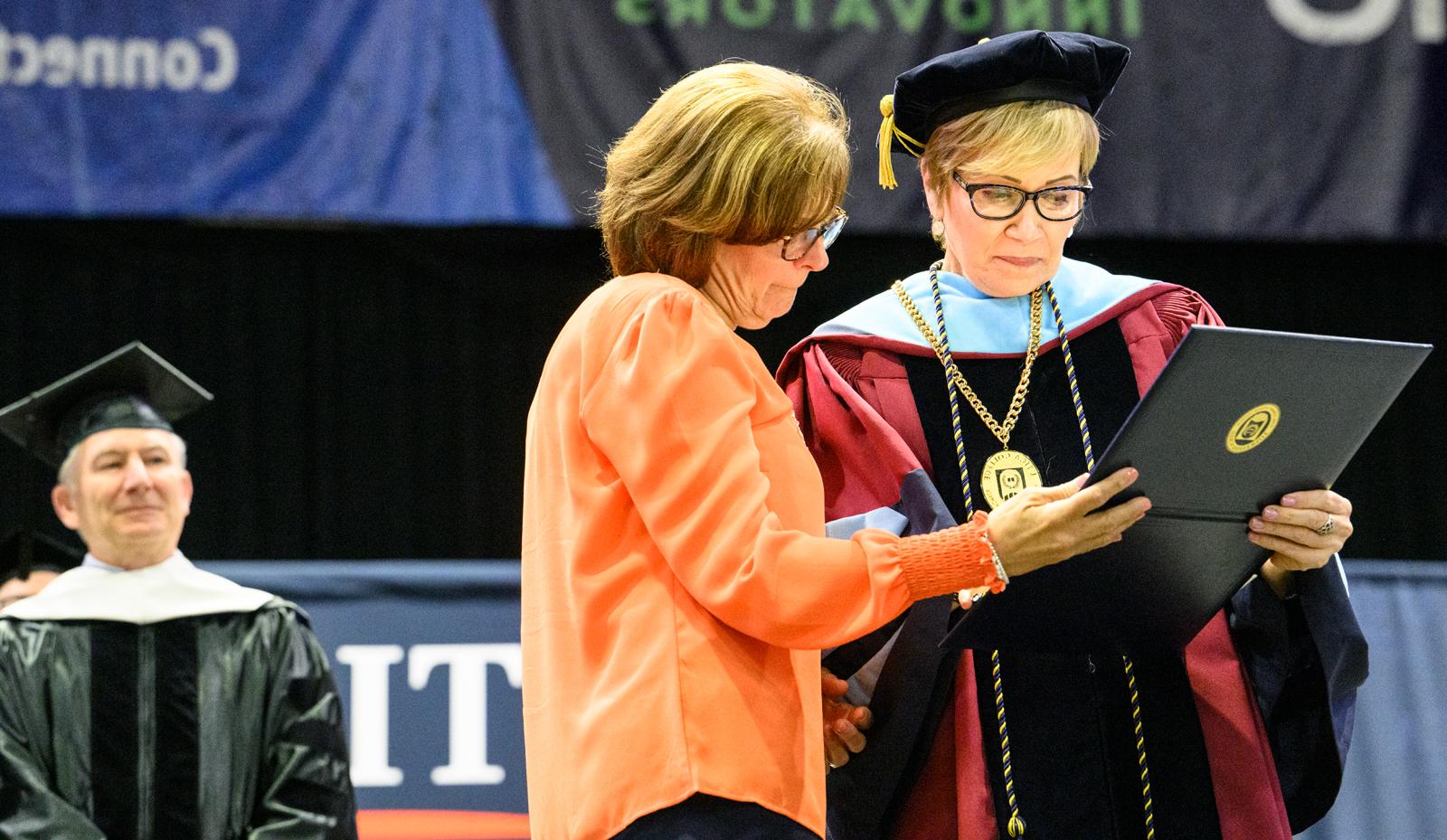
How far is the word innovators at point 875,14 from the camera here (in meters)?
5.46

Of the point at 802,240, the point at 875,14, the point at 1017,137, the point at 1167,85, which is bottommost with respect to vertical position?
the point at 802,240

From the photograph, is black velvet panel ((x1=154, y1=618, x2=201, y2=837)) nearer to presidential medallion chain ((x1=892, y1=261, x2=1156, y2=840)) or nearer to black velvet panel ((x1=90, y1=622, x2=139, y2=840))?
black velvet panel ((x1=90, y1=622, x2=139, y2=840))

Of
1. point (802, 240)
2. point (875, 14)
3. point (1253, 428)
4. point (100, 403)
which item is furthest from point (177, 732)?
point (875, 14)

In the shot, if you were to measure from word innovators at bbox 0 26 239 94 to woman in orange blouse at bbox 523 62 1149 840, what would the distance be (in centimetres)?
364

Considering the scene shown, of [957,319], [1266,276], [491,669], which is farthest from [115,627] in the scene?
[1266,276]

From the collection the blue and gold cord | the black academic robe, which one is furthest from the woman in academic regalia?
the black academic robe

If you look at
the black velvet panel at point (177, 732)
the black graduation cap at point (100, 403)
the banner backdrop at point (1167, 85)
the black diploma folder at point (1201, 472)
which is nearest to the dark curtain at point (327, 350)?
the banner backdrop at point (1167, 85)

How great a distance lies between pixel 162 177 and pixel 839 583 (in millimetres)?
4001

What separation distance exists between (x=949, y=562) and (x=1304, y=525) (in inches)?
20.6

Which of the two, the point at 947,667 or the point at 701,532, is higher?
the point at 701,532

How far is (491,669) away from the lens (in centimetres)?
417

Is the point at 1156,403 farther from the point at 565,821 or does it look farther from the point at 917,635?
the point at 565,821

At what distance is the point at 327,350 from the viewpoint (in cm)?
596

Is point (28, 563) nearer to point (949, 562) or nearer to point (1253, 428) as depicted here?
point (949, 562)
